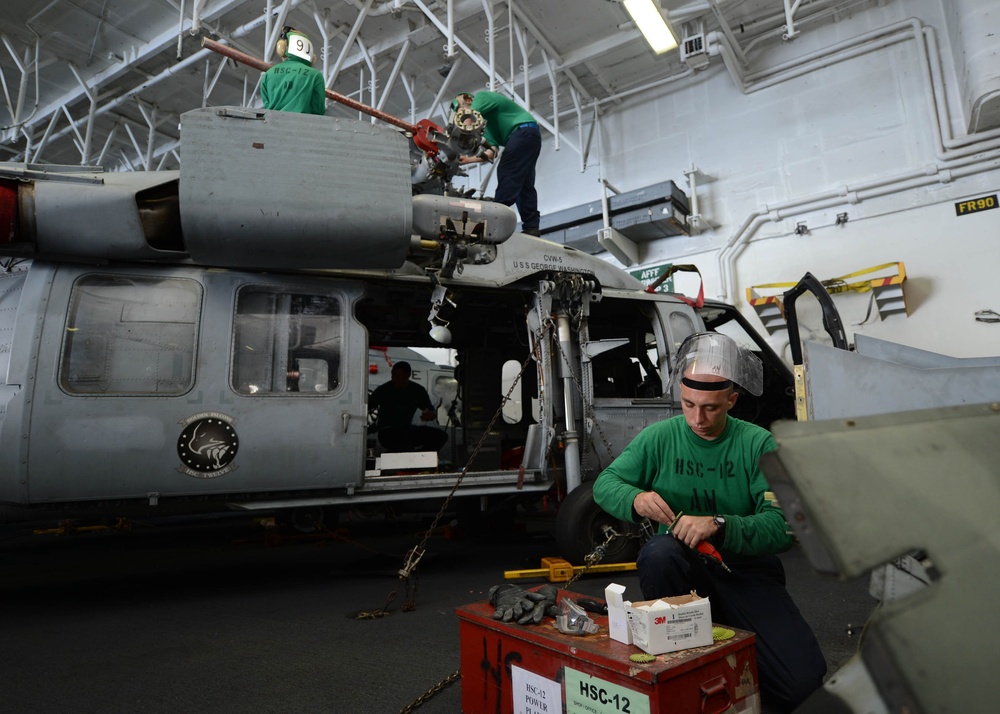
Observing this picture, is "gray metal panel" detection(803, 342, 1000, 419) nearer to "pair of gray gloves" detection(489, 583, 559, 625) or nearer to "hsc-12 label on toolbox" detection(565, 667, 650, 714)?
"pair of gray gloves" detection(489, 583, 559, 625)

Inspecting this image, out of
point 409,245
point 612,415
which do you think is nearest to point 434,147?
point 409,245

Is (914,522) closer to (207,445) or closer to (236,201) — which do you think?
(236,201)

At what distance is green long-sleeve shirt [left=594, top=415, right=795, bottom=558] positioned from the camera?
2002mm

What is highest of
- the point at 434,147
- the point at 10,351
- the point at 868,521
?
the point at 434,147

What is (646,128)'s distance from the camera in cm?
985

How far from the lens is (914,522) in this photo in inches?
34.5

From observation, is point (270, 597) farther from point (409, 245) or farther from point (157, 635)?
point (409, 245)

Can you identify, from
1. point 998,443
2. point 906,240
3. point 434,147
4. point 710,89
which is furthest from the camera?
point 710,89

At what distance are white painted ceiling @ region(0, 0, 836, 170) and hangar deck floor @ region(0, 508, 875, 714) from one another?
562 cm

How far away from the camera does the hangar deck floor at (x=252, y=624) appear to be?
225cm

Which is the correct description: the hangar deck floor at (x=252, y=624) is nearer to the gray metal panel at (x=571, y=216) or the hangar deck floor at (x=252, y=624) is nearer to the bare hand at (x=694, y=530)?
the bare hand at (x=694, y=530)

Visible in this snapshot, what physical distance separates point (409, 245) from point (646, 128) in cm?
740

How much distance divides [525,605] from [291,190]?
8.70 feet

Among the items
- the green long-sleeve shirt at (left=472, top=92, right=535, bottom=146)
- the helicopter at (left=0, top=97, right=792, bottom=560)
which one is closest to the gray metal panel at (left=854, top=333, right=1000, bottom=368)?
the helicopter at (left=0, top=97, right=792, bottom=560)
